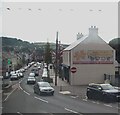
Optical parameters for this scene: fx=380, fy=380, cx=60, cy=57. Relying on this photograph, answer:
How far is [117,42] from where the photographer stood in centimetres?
6469

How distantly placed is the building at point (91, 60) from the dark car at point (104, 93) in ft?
61.6

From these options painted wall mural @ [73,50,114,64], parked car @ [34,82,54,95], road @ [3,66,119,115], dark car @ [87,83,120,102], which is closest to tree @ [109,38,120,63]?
painted wall mural @ [73,50,114,64]

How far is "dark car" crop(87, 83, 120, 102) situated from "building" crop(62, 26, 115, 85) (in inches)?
740

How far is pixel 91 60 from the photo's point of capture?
51.1 m

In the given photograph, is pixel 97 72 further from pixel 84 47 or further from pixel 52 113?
pixel 52 113

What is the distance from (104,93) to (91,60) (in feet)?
76.4

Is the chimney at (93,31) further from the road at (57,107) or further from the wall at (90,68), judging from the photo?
the road at (57,107)

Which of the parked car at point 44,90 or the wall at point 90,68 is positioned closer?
the parked car at point 44,90

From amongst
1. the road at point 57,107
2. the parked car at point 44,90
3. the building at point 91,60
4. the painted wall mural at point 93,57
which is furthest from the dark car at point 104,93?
the painted wall mural at point 93,57

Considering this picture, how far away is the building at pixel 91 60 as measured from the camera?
4953 cm

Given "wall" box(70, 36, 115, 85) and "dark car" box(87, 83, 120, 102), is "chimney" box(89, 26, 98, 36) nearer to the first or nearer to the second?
"wall" box(70, 36, 115, 85)

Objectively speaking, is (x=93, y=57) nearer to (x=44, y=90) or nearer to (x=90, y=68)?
(x=90, y=68)

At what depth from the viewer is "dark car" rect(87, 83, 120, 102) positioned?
27516mm

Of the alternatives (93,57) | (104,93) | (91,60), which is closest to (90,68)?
(91,60)
